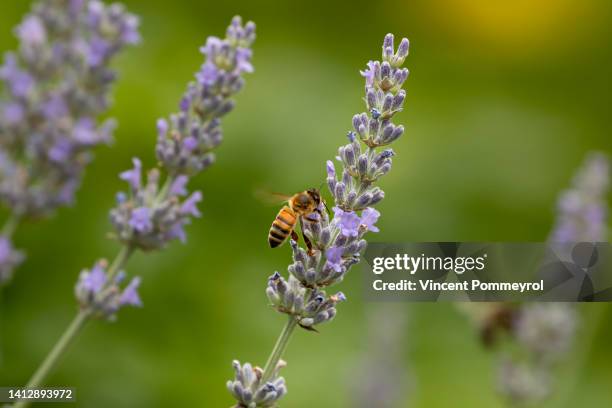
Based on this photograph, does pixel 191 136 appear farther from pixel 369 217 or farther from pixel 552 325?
pixel 552 325

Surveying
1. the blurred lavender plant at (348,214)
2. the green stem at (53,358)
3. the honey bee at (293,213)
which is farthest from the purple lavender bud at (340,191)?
the green stem at (53,358)

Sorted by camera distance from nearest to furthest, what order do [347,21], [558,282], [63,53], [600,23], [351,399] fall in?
[63,53] < [558,282] < [351,399] < [347,21] < [600,23]

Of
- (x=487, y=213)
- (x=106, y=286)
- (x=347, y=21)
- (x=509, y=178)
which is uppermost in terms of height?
(x=347, y=21)

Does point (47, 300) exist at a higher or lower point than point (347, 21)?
lower

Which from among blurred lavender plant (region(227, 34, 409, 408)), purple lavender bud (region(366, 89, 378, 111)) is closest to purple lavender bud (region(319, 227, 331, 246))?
blurred lavender plant (region(227, 34, 409, 408))

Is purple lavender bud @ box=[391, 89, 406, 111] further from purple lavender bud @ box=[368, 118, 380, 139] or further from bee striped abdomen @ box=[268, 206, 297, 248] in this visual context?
bee striped abdomen @ box=[268, 206, 297, 248]

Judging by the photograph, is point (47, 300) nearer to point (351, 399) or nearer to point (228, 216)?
point (228, 216)

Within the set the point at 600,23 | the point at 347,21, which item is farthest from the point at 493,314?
the point at 600,23
